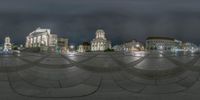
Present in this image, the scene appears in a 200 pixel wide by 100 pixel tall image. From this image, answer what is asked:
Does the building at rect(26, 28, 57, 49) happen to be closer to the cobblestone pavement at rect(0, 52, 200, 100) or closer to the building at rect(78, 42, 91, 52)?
the building at rect(78, 42, 91, 52)

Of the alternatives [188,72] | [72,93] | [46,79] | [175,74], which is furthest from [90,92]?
[188,72]

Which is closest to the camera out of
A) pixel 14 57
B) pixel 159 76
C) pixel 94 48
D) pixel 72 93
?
pixel 72 93

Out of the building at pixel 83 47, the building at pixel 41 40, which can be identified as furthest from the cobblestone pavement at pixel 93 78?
the building at pixel 83 47

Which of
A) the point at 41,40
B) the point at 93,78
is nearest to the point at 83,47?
the point at 41,40

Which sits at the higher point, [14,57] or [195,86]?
[14,57]

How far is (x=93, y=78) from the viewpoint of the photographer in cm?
446

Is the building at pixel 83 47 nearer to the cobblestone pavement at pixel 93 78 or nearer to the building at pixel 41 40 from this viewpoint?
the building at pixel 41 40

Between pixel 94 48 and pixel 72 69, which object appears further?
pixel 94 48

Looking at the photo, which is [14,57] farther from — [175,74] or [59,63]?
[175,74]

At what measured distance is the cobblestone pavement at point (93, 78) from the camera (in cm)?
362

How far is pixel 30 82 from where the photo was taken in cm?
431

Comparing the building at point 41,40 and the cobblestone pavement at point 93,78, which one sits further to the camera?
the building at point 41,40

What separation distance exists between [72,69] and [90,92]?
1.34 m

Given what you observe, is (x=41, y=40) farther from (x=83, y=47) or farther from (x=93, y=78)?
(x=93, y=78)
